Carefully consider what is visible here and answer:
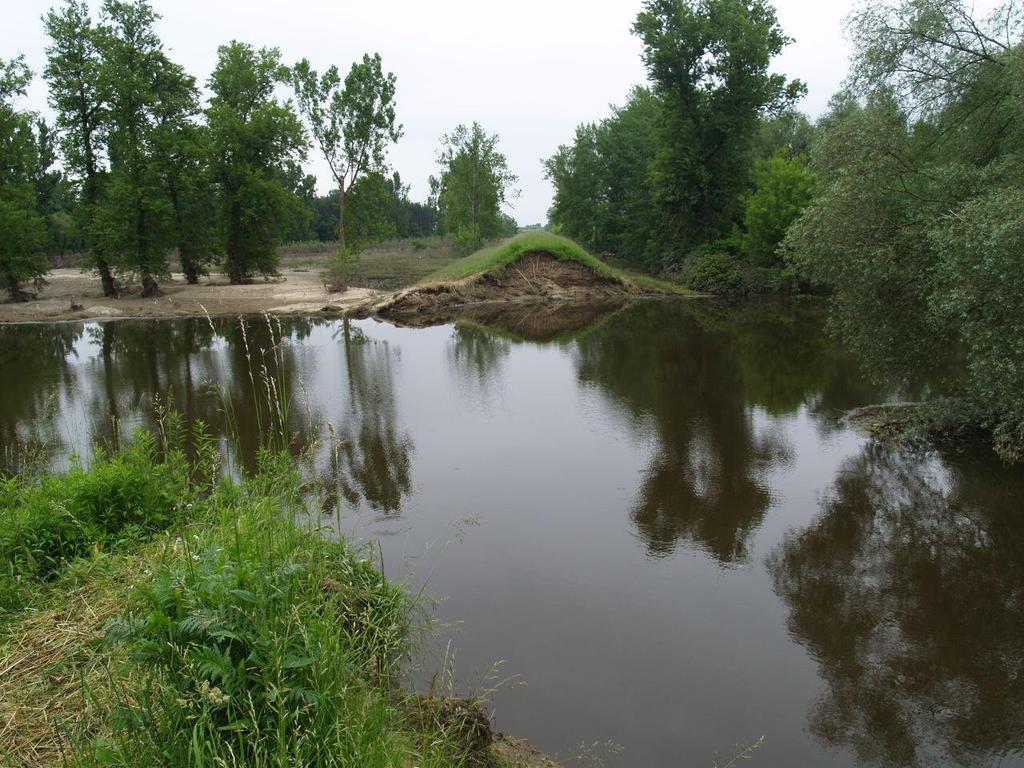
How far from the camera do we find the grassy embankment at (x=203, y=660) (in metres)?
3.36

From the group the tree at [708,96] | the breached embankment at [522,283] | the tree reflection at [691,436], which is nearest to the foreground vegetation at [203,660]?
the tree reflection at [691,436]

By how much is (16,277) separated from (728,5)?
1494 inches

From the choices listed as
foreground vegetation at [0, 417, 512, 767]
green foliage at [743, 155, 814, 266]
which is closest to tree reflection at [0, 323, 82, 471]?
foreground vegetation at [0, 417, 512, 767]

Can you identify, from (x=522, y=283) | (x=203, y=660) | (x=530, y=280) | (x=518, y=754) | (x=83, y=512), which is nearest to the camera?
(x=203, y=660)

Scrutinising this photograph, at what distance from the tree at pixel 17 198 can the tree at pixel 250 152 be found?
25.5 feet

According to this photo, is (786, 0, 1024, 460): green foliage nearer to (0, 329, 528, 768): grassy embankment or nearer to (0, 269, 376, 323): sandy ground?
(0, 329, 528, 768): grassy embankment

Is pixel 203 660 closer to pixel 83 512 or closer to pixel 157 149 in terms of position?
pixel 83 512

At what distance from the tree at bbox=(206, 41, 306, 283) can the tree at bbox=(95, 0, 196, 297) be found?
2.35m

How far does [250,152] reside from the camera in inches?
1412

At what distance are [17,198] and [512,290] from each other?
75.3ft

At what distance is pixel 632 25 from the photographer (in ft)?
140

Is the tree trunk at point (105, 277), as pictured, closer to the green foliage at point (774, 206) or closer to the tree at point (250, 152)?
the tree at point (250, 152)

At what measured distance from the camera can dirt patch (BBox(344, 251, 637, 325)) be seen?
111ft

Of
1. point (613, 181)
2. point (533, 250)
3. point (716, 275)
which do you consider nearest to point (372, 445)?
point (533, 250)
